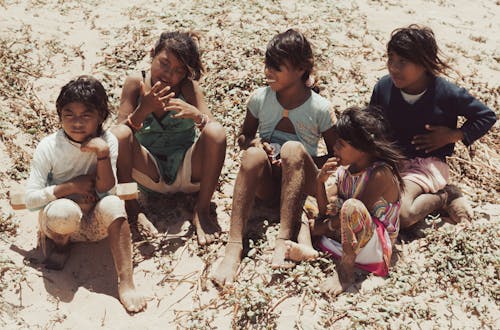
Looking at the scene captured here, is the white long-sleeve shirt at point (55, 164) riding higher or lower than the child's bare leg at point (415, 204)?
higher

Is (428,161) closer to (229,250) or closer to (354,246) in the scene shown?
(354,246)

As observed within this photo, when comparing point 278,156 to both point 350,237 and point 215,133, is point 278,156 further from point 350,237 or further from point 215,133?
point 350,237

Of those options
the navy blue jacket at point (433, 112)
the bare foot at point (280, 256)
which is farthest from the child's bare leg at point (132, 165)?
the navy blue jacket at point (433, 112)

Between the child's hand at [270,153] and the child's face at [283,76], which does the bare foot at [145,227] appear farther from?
the child's face at [283,76]

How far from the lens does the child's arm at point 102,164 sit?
3056 mm

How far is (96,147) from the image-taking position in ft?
10.0

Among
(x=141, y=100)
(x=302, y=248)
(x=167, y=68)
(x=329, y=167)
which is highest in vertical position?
(x=167, y=68)

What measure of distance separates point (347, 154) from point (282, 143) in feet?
1.81

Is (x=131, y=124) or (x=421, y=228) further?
(x=421, y=228)

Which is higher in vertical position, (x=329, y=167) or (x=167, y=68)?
(x=167, y=68)

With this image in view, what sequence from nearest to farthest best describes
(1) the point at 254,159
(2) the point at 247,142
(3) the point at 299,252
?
(3) the point at 299,252 < (1) the point at 254,159 < (2) the point at 247,142

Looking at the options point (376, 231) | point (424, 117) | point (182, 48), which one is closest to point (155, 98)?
point (182, 48)

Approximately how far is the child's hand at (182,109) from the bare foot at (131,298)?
101 centimetres

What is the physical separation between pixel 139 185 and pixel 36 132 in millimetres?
1056
